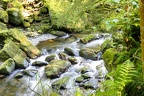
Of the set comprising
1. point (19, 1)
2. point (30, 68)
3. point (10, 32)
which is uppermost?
point (19, 1)

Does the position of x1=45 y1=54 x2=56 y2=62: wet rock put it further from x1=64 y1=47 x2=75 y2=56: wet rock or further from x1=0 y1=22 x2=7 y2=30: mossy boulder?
x1=0 y1=22 x2=7 y2=30: mossy boulder

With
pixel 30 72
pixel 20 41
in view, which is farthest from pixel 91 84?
pixel 20 41

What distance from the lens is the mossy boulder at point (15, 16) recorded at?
10344 millimetres

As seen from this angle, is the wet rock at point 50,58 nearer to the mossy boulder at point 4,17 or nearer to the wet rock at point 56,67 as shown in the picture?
the wet rock at point 56,67

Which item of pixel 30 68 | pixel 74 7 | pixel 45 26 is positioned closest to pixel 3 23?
pixel 45 26

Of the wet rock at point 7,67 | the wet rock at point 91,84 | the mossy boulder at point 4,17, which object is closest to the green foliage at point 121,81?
the wet rock at point 91,84

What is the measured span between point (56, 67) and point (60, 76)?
31 cm

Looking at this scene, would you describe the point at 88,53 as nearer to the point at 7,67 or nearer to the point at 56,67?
the point at 56,67

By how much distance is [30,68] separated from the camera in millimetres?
6883

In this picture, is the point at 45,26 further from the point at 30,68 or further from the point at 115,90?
the point at 115,90

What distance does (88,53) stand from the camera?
750 centimetres

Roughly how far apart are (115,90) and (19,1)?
10.7 m

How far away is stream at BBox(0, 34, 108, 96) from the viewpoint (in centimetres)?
551

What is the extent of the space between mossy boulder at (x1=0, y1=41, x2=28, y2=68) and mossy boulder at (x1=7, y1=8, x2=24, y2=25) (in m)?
3.02
